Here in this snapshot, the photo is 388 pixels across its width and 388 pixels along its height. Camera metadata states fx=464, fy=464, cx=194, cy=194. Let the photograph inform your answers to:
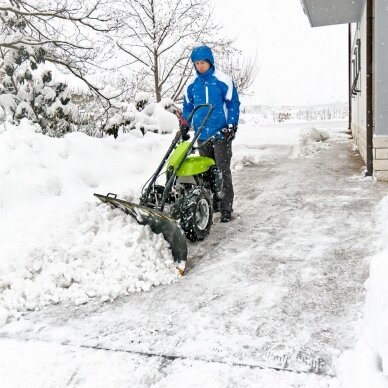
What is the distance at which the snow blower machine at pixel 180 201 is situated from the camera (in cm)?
375

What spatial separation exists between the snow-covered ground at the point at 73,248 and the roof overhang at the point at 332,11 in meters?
5.93

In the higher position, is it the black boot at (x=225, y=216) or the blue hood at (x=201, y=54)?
the blue hood at (x=201, y=54)

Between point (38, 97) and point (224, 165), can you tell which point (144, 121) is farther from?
point (224, 165)

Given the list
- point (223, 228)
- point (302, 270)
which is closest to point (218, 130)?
point (223, 228)

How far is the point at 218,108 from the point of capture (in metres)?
5.09

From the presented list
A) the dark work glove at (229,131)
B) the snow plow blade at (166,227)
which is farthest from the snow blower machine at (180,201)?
the dark work glove at (229,131)

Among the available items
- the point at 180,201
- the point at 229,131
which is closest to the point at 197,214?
the point at 180,201

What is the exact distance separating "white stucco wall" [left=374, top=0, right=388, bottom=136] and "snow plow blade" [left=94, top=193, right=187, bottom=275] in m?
4.72

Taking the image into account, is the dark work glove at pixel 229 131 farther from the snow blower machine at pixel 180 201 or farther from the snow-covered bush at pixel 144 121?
the snow-covered bush at pixel 144 121

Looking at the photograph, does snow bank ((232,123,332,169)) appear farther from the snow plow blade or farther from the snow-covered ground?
the snow plow blade

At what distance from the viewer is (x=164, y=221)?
376cm

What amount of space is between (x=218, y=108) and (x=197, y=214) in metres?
1.28

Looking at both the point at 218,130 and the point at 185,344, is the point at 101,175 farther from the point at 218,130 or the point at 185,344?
the point at 185,344

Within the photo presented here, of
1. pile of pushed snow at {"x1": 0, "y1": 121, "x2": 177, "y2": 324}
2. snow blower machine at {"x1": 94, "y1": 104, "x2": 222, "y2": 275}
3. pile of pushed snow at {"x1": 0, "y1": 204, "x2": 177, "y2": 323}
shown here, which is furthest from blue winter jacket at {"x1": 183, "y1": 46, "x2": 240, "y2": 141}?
pile of pushed snow at {"x1": 0, "y1": 204, "x2": 177, "y2": 323}
